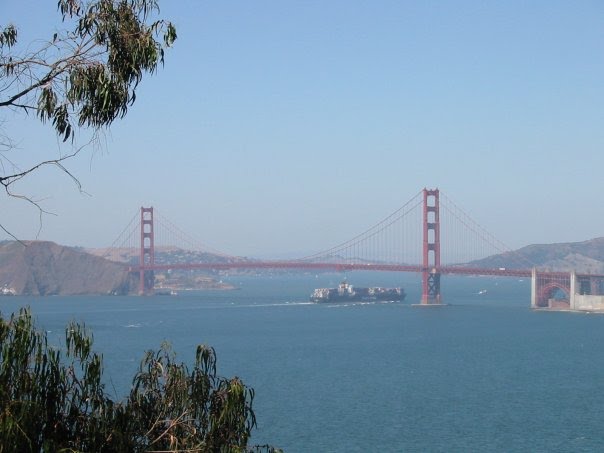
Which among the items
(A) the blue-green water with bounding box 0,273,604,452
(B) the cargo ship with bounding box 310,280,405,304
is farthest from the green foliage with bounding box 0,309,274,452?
(B) the cargo ship with bounding box 310,280,405,304

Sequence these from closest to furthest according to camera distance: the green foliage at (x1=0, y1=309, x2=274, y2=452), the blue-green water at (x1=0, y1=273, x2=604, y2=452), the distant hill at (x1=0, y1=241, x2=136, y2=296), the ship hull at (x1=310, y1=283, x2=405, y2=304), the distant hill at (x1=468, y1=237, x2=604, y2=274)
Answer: the green foliage at (x1=0, y1=309, x2=274, y2=452) < the blue-green water at (x1=0, y1=273, x2=604, y2=452) < the ship hull at (x1=310, y1=283, x2=405, y2=304) < the distant hill at (x1=0, y1=241, x2=136, y2=296) < the distant hill at (x1=468, y1=237, x2=604, y2=274)

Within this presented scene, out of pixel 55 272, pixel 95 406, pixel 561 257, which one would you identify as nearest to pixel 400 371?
pixel 95 406

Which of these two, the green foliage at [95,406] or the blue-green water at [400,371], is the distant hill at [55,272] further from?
the green foliage at [95,406]

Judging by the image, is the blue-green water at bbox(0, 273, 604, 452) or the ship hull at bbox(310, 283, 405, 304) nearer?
the blue-green water at bbox(0, 273, 604, 452)

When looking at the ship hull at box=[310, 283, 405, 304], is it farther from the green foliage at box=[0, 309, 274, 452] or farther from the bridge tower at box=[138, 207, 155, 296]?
the green foliage at box=[0, 309, 274, 452]

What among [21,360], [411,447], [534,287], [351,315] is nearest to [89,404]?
[21,360]

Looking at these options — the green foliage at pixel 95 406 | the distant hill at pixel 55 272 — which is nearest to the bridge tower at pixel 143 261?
the distant hill at pixel 55 272

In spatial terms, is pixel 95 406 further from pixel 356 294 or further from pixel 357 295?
pixel 356 294
